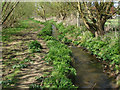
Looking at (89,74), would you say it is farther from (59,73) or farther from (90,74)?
(59,73)

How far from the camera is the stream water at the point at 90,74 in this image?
578cm

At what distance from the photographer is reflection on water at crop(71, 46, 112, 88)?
5.79 meters

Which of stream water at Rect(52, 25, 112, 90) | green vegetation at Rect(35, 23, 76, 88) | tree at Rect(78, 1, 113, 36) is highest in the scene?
tree at Rect(78, 1, 113, 36)

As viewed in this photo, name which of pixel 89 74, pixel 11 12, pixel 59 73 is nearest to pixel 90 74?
pixel 89 74

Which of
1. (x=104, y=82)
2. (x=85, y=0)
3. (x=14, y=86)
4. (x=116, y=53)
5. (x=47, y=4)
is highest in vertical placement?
(x=47, y=4)

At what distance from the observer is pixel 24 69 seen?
6348mm

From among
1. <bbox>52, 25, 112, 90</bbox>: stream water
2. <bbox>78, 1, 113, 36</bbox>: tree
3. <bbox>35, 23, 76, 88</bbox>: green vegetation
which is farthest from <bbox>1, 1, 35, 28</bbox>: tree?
<bbox>78, 1, 113, 36</bbox>: tree

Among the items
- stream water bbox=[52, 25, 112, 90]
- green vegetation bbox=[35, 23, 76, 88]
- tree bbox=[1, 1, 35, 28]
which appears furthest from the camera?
tree bbox=[1, 1, 35, 28]

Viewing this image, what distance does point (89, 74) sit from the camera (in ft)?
22.2

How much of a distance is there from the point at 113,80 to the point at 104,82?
43 centimetres

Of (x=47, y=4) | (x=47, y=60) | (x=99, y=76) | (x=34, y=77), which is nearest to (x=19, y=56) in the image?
(x=47, y=60)

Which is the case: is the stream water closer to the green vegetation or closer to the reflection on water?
the reflection on water

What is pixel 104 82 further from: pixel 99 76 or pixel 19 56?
pixel 19 56

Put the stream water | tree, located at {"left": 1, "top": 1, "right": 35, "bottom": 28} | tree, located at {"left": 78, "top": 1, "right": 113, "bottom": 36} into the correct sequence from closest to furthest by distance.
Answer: the stream water → tree, located at {"left": 1, "top": 1, "right": 35, "bottom": 28} → tree, located at {"left": 78, "top": 1, "right": 113, "bottom": 36}
